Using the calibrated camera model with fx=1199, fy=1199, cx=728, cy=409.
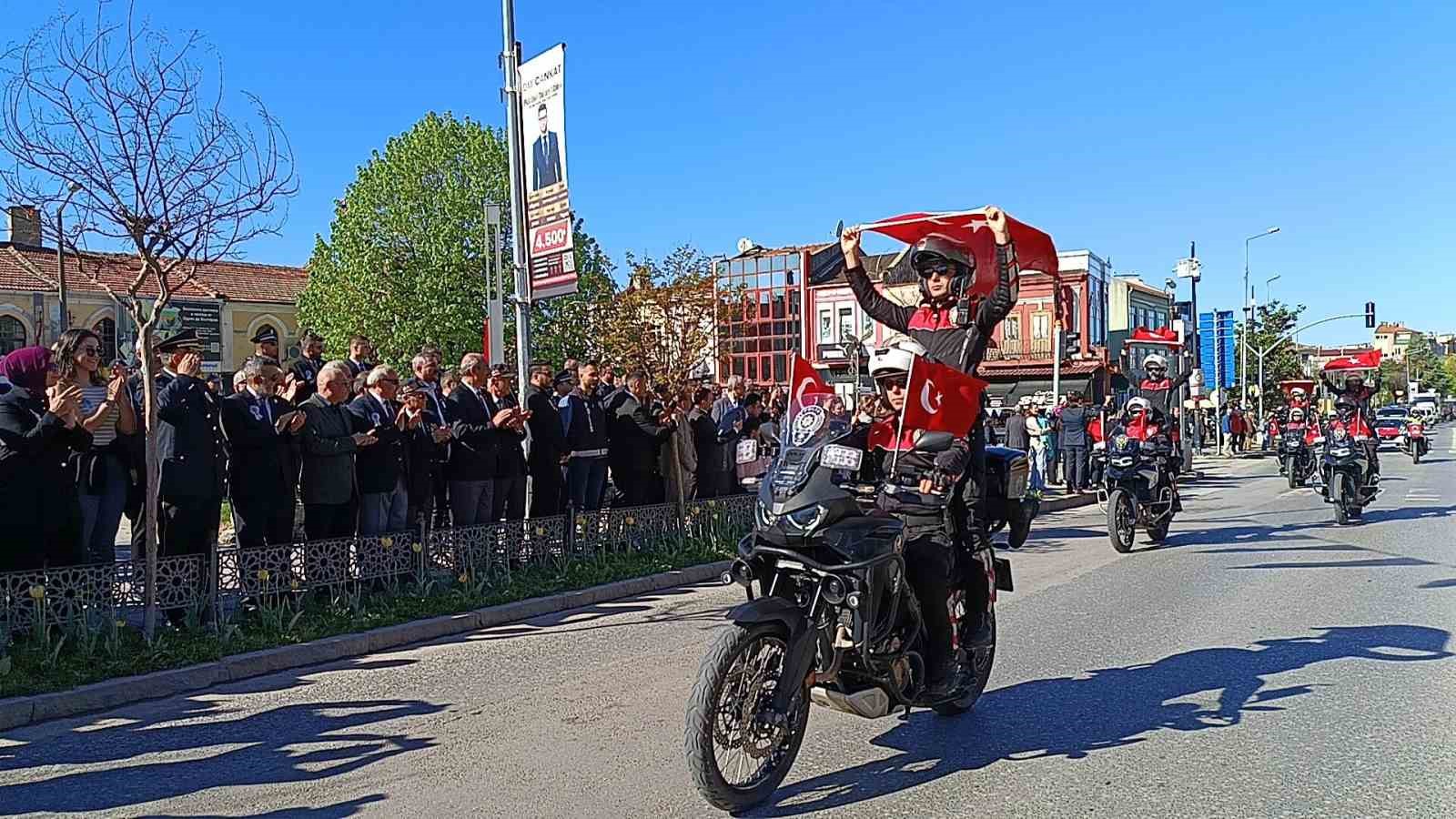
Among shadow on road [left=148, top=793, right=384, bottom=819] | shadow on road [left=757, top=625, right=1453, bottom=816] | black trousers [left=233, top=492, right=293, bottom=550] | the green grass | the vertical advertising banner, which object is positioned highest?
the vertical advertising banner

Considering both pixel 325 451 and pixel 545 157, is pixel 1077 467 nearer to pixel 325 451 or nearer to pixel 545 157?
pixel 545 157

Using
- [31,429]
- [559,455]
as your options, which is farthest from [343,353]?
[31,429]

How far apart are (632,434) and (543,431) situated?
1.32m

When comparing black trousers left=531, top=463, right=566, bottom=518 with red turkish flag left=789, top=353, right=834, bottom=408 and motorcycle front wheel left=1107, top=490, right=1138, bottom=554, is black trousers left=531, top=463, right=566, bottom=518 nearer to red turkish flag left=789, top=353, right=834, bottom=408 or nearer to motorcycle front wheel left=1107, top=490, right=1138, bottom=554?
motorcycle front wheel left=1107, top=490, right=1138, bottom=554

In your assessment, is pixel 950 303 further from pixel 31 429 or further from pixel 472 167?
pixel 472 167

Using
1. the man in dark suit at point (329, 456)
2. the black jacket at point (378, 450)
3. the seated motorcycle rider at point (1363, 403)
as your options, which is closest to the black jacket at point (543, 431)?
the black jacket at point (378, 450)

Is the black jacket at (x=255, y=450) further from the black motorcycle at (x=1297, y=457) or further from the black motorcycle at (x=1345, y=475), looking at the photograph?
the black motorcycle at (x=1297, y=457)

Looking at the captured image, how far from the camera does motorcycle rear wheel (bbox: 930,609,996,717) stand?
20.4 feet

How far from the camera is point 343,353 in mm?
42469

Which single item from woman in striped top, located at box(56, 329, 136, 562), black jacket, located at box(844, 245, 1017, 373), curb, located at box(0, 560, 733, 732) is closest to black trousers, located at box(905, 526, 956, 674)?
black jacket, located at box(844, 245, 1017, 373)

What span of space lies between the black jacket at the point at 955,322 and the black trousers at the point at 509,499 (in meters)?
5.72

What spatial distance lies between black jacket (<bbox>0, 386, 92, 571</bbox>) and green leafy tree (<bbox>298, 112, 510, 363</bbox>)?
33.1m

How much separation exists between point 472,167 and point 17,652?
36.4 metres

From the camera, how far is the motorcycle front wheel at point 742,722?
15.5 ft
